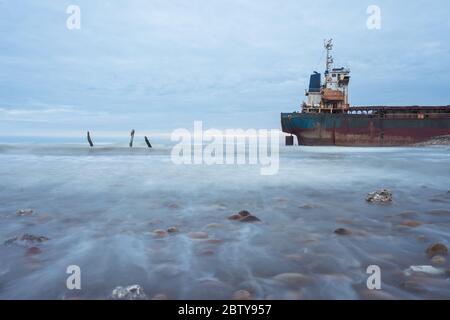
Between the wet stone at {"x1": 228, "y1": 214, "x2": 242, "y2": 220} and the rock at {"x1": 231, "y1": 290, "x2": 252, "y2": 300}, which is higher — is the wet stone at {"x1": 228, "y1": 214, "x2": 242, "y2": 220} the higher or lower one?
the higher one

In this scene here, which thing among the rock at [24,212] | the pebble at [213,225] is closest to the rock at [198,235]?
the pebble at [213,225]

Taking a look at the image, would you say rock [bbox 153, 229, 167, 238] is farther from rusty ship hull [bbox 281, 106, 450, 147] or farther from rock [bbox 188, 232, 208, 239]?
rusty ship hull [bbox 281, 106, 450, 147]

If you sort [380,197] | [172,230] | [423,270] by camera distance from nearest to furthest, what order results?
[423,270] < [172,230] < [380,197]

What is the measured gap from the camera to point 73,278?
9.23ft

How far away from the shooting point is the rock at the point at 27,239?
12.3 feet

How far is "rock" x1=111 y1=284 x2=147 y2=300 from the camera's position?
245 centimetres

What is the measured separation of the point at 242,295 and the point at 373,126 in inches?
1415

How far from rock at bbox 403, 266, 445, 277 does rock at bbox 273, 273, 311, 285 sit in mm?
912

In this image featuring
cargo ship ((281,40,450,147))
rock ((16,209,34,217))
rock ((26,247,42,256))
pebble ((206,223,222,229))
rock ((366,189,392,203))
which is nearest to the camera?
rock ((26,247,42,256))

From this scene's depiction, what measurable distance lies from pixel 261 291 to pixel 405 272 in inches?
53.0

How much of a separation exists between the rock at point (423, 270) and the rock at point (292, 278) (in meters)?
0.91

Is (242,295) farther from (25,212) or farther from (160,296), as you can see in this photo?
(25,212)

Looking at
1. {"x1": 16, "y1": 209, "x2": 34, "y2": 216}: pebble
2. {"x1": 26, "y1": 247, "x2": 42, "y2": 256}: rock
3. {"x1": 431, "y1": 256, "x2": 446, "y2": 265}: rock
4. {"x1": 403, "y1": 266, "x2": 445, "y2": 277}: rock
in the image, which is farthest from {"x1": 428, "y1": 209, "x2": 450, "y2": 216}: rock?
{"x1": 16, "y1": 209, "x2": 34, "y2": 216}: pebble

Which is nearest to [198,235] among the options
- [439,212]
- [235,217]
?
[235,217]
